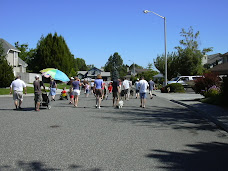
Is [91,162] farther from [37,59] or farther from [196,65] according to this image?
[37,59]

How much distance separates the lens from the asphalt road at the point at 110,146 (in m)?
5.15

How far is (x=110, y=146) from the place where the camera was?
6.53m

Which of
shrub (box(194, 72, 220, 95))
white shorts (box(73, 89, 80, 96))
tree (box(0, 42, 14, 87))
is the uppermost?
tree (box(0, 42, 14, 87))

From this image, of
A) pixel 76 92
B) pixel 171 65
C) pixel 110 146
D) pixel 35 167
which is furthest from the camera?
pixel 171 65

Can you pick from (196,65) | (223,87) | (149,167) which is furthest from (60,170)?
(196,65)

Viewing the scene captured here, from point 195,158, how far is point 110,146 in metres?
1.88

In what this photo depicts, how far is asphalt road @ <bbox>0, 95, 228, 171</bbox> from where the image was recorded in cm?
515

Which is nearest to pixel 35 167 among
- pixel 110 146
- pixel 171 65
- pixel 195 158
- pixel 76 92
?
pixel 110 146

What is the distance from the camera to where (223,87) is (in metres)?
15.0

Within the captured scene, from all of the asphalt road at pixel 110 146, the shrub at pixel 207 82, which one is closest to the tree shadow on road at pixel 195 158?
the asphalt road at pixel 110 146

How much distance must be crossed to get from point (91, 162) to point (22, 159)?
1.31 metres

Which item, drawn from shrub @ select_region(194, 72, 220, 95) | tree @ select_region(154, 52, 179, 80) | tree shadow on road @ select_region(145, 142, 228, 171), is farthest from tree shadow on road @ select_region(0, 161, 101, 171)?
tree @ select_region(154, 52, 179, 80)

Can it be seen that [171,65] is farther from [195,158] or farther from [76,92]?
[195,158]

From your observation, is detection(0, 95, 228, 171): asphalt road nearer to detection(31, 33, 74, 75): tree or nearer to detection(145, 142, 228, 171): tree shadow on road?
detection(145, 142, 228, 171): tree shadow on road
